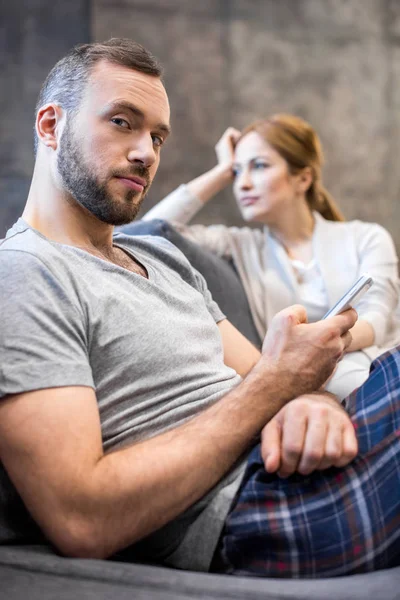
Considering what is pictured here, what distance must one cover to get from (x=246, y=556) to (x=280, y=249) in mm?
1572

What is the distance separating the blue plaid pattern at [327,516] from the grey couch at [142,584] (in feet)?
0.10

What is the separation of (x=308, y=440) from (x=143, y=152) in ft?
1.72

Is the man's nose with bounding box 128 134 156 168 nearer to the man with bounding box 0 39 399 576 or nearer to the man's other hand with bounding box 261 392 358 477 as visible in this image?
the man with bounding box 0 39 399 576

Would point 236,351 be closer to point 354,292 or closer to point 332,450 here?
point 354,292

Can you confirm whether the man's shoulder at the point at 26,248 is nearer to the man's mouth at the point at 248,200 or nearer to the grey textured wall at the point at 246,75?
the man's mouth at the point at 248,200

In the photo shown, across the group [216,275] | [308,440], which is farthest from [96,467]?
[216,275]

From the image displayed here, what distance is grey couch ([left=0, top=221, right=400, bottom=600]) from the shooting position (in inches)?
27.5

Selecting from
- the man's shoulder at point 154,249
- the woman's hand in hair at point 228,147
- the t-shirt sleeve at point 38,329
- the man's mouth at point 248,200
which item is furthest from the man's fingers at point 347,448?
the woman's hand in hair at point 228,147

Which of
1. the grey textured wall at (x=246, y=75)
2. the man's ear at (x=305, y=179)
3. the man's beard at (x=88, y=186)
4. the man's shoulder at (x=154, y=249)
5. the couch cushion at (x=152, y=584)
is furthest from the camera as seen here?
the grey textured wall at (x=246, y=75)

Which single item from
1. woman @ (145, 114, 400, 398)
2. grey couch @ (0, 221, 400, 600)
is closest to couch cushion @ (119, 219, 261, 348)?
woman @ (145, 114, 400, 398)

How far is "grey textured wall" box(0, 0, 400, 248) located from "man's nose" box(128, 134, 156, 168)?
197 centimetres

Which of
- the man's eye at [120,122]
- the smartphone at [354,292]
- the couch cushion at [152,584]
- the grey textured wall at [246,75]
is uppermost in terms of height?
the grey textured wall at [246,75]

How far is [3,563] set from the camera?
0.79 metres

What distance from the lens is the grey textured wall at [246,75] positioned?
9.71 feet
